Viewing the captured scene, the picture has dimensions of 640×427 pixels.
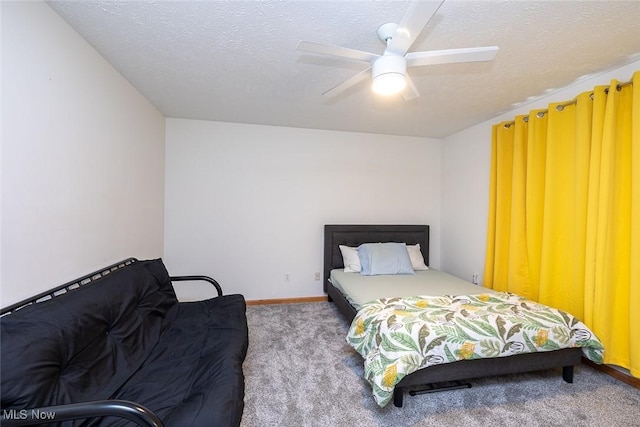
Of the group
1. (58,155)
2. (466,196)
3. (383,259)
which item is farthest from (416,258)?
(58,155)

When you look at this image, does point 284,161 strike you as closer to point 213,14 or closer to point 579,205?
point 213,14

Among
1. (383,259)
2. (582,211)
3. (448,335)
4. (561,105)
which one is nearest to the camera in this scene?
(448,335)

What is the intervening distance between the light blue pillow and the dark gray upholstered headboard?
26cm

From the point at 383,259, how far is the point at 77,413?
284cm

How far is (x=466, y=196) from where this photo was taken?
3.56 meters

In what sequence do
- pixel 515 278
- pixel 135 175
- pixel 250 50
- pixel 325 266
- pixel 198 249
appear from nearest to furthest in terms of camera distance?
pixel 250 50
pixel 135 175
pixel 515 278
pixel 198 249
pixel 325 266

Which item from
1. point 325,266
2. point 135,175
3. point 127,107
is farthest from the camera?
point 325,266

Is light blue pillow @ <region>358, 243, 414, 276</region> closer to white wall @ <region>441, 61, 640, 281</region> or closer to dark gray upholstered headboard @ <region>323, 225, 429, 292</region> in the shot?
dark gray upholstered headboard @ <region>323, 225, 429, 292</region>

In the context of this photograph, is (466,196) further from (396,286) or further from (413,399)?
(413,399)

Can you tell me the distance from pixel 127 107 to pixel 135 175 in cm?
60

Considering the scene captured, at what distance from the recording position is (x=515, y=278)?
2.73 metres

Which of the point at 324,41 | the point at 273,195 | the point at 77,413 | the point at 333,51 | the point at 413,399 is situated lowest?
the point at 413,399

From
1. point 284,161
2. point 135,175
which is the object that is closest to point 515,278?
point 284,161

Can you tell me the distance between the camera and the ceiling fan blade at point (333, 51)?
1.37m
